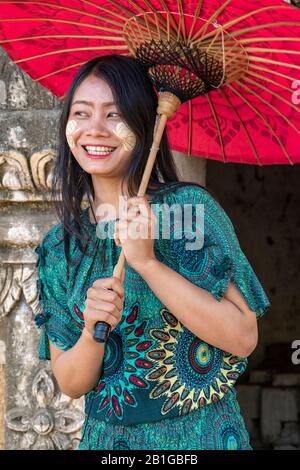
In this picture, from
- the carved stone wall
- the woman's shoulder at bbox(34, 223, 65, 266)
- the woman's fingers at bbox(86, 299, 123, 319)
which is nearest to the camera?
the woman's fingers at bbox(86, 299, 123, 319)

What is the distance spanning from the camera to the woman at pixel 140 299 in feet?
7.45

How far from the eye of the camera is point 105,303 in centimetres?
222

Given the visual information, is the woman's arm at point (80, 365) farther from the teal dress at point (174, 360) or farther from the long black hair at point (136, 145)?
the long black hair at point (136, 145)

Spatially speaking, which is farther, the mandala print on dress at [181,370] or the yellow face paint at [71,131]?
the yellow face paint at [71,131]

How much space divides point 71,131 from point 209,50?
0.39 m

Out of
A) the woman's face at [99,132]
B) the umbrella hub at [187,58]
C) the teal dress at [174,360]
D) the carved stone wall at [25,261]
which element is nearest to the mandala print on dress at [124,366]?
the teal dress at [174,360]

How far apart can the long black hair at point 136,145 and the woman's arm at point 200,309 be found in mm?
273

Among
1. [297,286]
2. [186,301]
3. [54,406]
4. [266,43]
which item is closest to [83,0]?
[266,43]

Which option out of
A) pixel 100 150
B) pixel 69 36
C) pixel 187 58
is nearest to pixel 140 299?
pixel 100 150

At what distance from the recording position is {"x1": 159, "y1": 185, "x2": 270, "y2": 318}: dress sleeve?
7.68 feet

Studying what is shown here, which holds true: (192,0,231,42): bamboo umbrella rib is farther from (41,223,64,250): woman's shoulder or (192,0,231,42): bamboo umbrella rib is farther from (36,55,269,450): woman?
(41,223,64,250): woman's shoulder

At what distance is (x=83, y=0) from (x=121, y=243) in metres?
0.68

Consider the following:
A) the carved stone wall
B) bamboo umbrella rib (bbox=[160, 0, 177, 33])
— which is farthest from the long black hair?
the carved stone wall

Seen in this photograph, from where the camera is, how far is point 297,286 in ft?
26.6
